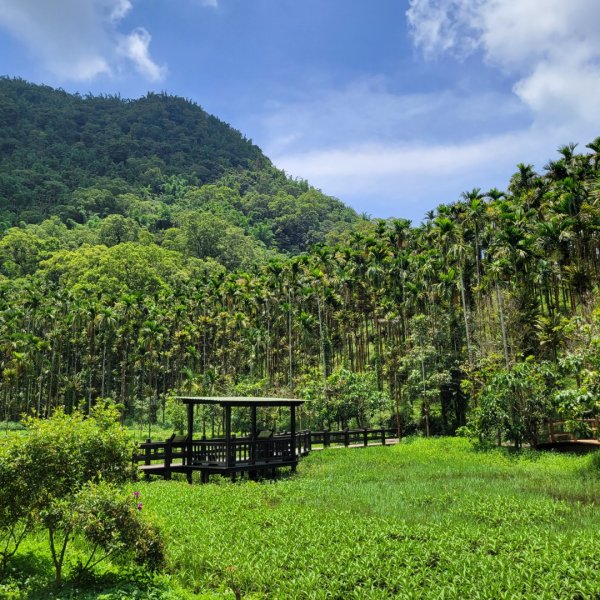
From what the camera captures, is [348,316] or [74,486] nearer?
[74,486]

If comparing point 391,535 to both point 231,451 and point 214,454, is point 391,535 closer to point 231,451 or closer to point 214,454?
point 231,451

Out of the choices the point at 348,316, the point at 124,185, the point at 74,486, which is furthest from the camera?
the point at 124,185

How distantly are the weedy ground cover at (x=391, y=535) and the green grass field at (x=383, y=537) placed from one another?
0.09ft

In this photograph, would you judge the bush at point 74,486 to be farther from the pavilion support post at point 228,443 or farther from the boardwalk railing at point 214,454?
the boardwalk railing at point 214,454

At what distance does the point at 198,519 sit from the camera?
12641 millimetres

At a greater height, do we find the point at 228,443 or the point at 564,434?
the point at 228,443

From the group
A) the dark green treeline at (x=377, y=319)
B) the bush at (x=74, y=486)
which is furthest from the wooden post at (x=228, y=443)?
the dark green treeline at (x=377, y=319)

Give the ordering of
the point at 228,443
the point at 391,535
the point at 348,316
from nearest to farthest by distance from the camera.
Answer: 1. the point at 391,535
2. the point at 228,443
3. the point at 348,316

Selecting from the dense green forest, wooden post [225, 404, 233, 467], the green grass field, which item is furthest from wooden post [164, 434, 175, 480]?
the dense green forest

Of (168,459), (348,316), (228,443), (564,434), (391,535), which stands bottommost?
(391,535)

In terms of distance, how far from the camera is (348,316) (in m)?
56.4

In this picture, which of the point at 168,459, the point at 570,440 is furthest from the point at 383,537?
the point at 570,440

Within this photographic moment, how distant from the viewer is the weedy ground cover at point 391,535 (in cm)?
840

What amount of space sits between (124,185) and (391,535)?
157 m
